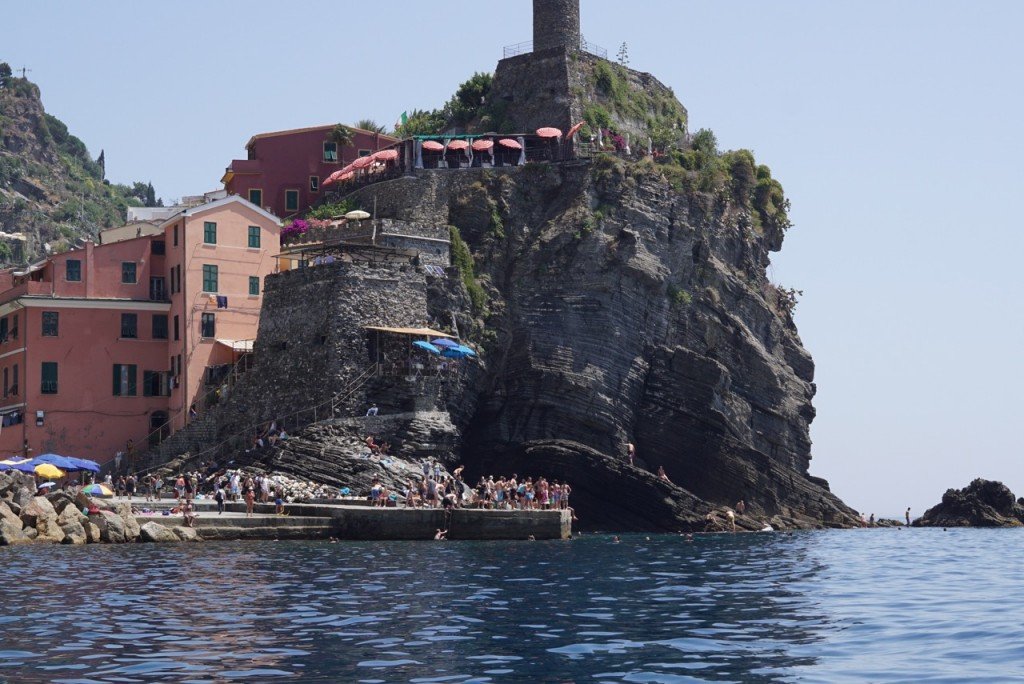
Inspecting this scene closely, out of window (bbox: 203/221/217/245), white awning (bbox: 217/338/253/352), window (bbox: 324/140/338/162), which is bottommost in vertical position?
white awning (bbox: 217/338/253/352)

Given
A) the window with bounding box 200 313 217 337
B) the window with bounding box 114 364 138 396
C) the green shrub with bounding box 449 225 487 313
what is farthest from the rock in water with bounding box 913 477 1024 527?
the window with bounding box 114 364 138 396

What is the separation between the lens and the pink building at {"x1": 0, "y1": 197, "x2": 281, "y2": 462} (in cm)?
6109

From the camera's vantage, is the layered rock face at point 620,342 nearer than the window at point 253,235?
Yes

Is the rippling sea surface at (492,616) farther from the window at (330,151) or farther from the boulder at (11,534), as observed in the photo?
the window at (330,151)

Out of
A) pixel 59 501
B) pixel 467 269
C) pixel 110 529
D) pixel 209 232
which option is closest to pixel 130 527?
pixel 110 529

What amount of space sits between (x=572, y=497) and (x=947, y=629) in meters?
36.0

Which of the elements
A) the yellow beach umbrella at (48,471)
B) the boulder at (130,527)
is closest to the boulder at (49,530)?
the boulder at (130,527)

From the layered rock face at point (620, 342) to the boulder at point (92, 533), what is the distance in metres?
18.7

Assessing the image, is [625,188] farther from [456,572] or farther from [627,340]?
[456,572]

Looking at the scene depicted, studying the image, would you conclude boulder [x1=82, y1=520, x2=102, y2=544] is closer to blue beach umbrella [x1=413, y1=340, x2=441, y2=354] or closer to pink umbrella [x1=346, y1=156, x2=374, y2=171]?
blue beach umbrella [x1=413, y1=340, x2=441, y2=354]

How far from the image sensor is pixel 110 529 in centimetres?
4422

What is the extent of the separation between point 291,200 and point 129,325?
13269mm

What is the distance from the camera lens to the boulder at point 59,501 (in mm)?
45719

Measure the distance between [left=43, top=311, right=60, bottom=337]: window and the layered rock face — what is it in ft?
50.7
